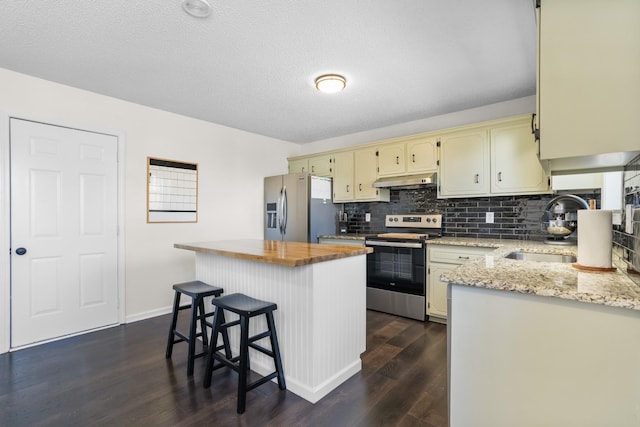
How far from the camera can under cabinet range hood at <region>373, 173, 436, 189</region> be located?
3647mm

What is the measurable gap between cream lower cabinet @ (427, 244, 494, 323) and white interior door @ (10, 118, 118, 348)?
3.38 m

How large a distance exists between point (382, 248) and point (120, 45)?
3099mm

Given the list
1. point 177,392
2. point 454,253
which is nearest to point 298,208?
point 454,253

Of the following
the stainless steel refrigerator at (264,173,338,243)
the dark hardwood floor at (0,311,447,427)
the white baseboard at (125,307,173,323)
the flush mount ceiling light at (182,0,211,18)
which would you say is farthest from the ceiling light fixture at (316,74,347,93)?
the white baseboard at (125,307,173,323)

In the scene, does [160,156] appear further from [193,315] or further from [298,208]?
[193,315]

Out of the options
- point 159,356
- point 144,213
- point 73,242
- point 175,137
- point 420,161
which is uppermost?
point 175,137

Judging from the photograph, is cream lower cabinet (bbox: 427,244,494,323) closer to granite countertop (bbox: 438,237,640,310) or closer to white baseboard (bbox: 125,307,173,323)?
granite countertop (bbox: 438,237,640,310)

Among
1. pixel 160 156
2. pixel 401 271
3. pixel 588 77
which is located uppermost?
pixel 160 156

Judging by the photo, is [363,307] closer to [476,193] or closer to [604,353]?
[604,353]

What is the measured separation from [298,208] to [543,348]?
11.5 feet

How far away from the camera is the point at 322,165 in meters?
4.82

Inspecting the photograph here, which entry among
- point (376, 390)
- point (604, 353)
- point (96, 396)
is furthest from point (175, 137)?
point (604, 353)

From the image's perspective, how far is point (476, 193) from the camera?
11.2 feet

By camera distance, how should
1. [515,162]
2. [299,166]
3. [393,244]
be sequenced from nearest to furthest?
[515,162] → [393,244] → [299,166]
